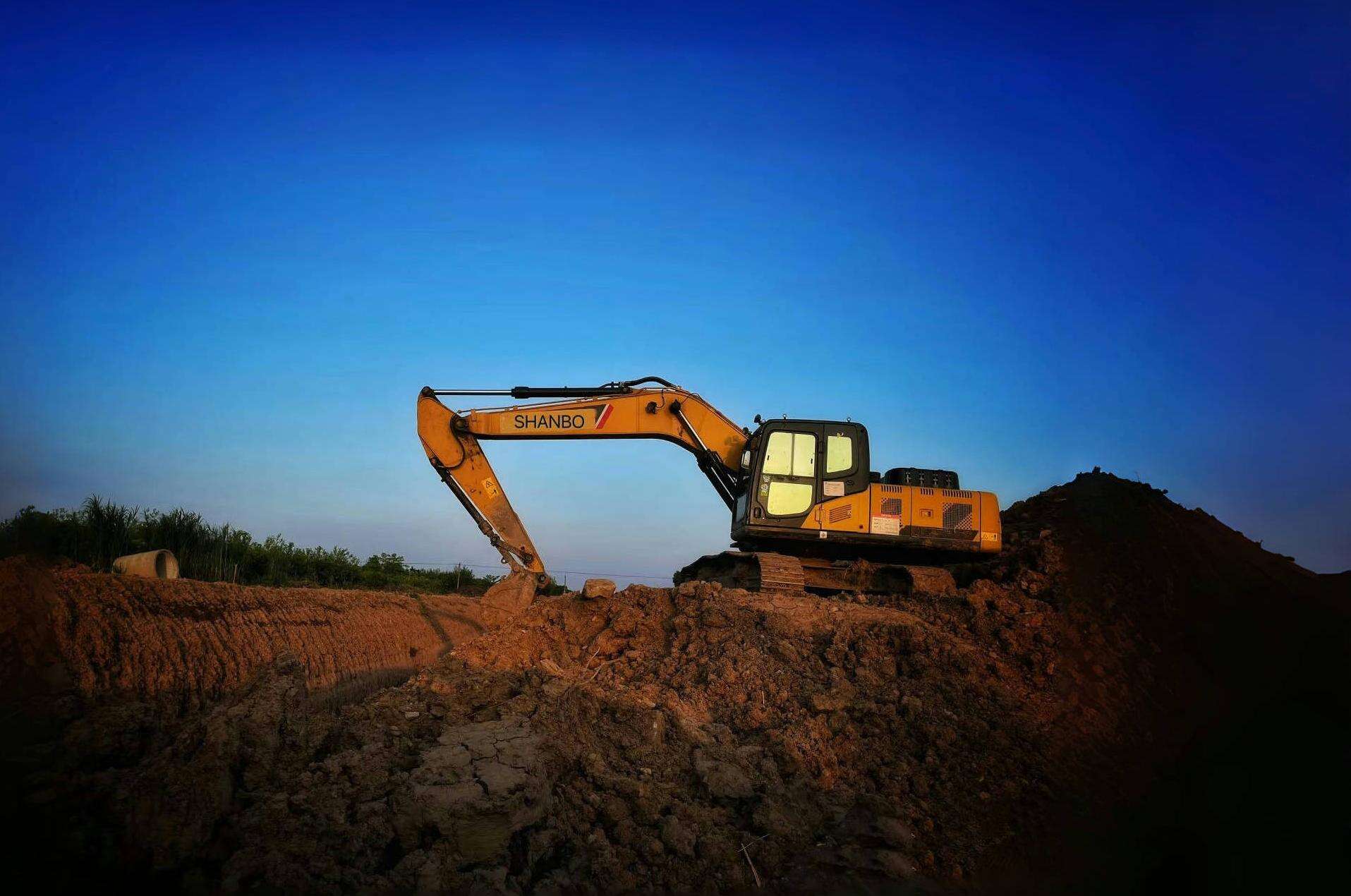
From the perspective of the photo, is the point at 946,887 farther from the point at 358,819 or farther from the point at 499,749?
the point at 358,819

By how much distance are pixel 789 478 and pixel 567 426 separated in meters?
3.49

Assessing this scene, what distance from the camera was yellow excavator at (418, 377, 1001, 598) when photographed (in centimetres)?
1144

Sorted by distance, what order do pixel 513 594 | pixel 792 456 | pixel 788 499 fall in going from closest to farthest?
pixel 513 594, pixel 788 499, pixel 792 456

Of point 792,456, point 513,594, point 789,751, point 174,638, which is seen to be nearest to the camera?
point 789,751

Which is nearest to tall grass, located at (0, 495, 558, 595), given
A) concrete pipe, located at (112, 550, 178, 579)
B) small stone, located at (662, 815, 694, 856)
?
concrete pipe, located at (112, 550, 178, 579)

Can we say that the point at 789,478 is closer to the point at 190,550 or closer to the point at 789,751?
the point at 789,751

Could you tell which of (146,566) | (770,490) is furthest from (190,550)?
(770,490)

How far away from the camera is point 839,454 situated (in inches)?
456

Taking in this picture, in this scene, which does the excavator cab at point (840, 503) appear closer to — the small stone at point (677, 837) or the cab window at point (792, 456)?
the cab window at point (792, 456)

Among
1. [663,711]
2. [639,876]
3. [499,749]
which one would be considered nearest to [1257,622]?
[663,711]

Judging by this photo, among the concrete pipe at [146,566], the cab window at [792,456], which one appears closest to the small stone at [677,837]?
the cab window at [792,456]

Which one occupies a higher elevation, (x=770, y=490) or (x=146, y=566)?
(x=770, y=490)

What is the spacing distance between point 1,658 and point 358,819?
2.90 m

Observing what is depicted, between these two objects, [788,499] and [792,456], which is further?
[792,456]
